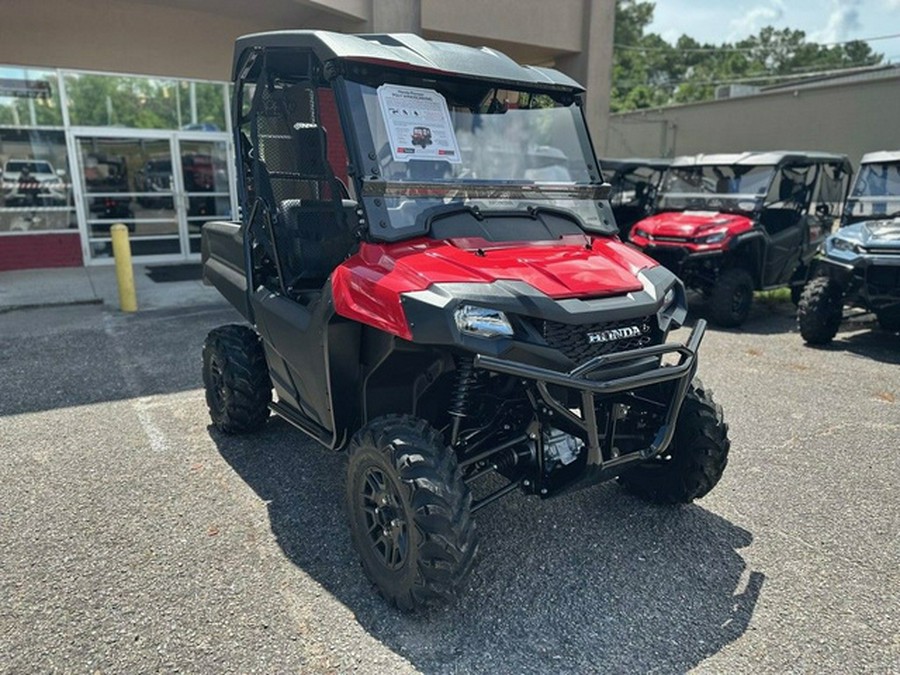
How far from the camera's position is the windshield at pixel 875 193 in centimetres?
782

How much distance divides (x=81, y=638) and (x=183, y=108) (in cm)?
1086

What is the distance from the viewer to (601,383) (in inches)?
100

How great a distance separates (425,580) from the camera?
8.41 ft

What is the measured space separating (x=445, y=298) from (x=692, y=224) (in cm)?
667

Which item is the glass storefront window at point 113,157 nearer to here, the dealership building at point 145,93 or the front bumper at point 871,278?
the dealership building at point 145,93

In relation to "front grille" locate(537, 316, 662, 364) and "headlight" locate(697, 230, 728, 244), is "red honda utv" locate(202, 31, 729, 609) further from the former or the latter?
"headlight" locate(697, 230, 728, 244)

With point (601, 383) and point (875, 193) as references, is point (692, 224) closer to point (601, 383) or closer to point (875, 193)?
point (875, 193)

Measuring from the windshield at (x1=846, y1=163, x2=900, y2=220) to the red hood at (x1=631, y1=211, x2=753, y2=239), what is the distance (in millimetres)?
1239

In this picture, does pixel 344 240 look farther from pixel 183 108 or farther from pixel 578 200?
pixel 183 108

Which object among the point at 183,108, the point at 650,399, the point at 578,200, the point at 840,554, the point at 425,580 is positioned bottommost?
the point at 840,554

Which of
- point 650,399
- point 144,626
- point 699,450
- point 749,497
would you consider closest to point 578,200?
point 650,399

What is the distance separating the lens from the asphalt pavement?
2557mm

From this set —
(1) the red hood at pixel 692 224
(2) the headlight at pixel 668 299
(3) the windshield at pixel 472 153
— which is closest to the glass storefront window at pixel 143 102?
(1) the red hood at pixel 692 224

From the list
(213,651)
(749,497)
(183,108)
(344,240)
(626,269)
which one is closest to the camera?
(213,651)
